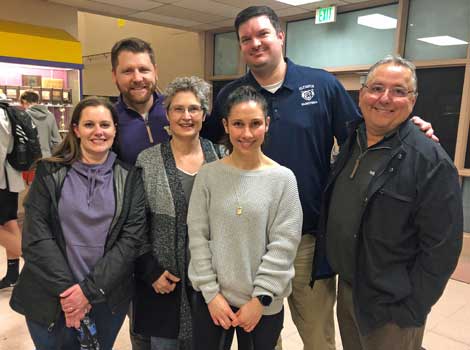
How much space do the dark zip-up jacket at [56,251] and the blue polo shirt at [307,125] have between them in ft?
2.23

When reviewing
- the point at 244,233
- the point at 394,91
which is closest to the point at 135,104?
the point at 244,233

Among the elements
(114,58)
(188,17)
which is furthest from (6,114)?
(188,17)

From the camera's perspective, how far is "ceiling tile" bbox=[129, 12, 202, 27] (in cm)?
601

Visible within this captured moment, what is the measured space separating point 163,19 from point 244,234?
5682mm

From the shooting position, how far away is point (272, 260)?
1.42 meters

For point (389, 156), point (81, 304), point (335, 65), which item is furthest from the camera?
point (335, 65)

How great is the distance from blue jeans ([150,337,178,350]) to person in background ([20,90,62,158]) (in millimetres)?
4061

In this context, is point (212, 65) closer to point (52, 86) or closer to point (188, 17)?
point (188, 17)

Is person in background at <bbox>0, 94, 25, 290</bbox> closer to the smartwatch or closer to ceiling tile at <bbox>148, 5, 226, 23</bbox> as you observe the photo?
the smartwatch

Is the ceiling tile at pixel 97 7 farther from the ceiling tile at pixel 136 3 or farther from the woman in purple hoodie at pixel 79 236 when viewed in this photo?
the woman in purple hoodie at pixel 79 236

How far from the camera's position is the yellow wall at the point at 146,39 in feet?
25.3

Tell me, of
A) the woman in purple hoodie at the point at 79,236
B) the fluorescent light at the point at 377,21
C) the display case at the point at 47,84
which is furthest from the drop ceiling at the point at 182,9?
the woman in purple hoodie at the point at 79,236

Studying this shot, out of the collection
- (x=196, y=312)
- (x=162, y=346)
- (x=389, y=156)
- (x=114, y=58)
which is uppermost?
(x=114, y=58)

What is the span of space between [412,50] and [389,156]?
4.21m
